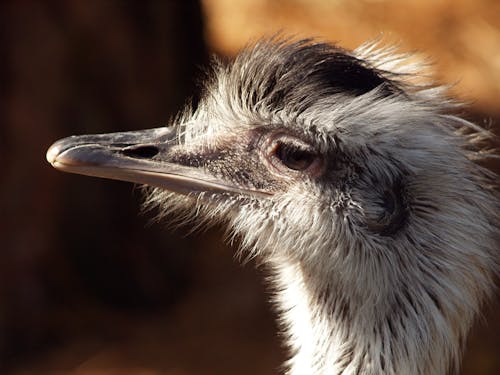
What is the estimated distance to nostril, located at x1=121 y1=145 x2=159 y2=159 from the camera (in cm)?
272

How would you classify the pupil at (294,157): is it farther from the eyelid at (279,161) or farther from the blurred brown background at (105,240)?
the blurred brown background at (105,240)

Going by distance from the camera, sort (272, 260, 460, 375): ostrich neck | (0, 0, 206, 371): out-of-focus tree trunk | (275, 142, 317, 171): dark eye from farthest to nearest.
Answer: (0, 0, 206, 371): out-of-focus tree trunk → (275, 142, 317, 171): dark eye → (272, 260, 460, 375): ostrich neck

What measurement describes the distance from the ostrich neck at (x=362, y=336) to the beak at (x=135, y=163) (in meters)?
0.33

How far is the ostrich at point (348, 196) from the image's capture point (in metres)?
2.62

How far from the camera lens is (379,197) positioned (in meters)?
2.65

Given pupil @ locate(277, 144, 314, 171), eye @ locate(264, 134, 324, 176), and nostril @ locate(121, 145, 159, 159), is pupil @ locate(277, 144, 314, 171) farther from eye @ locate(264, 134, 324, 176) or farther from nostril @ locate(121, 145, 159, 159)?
nostril @ locate(121, 145, 159, 159)

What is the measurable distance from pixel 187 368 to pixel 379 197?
9.89 feet

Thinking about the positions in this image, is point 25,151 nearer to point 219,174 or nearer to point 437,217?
point 219,174

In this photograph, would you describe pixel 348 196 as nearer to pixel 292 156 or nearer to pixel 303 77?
pixel 292 156

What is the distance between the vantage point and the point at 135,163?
2.69m

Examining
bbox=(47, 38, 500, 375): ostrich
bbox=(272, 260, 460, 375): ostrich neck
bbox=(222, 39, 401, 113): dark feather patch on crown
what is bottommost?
bbox=(272, 260, 460, 375): ostrich neck

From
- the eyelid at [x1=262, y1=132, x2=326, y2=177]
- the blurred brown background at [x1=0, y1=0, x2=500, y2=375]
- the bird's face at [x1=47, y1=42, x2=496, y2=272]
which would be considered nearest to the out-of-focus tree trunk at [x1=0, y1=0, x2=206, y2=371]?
the blurred brown background at [x1=0, y1=0, x2=500, y2=375]

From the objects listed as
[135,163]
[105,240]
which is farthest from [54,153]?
[105,240]

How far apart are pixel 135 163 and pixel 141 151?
7cm
